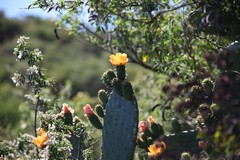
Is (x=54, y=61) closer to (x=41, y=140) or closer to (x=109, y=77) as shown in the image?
(x=109, y=77)

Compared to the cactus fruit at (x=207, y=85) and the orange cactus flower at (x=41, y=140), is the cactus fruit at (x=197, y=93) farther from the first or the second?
the orange cactus flower at (x=41, y=140)

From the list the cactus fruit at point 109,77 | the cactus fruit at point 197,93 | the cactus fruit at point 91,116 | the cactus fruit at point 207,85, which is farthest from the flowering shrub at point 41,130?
the cactus fruit at point 207,85

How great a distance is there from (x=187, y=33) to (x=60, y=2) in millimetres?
1063

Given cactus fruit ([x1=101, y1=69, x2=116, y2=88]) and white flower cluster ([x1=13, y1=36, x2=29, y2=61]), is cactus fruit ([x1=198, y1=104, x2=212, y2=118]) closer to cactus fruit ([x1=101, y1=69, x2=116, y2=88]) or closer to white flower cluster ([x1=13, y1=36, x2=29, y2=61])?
cactus fruit ([x1=101, y1=69, x2=116, y2=88])

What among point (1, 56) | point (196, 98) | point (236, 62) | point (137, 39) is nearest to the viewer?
point (196, 98)

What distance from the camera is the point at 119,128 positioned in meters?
4.23

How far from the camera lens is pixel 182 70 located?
511cm

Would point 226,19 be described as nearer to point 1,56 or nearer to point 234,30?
point 234,30

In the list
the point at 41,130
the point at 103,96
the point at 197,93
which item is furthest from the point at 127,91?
the point at 41,130

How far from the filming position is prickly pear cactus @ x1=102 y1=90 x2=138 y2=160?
415 centimetres

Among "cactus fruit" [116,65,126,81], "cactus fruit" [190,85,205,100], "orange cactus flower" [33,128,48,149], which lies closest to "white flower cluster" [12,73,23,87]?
"orange cactus flower" [33,128,48,149]

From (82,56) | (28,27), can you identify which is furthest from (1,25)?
(82,56)

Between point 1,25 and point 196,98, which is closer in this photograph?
point 196,98

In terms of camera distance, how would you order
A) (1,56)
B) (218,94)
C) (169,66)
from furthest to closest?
(1,56) → (169,66) → (218,94)
